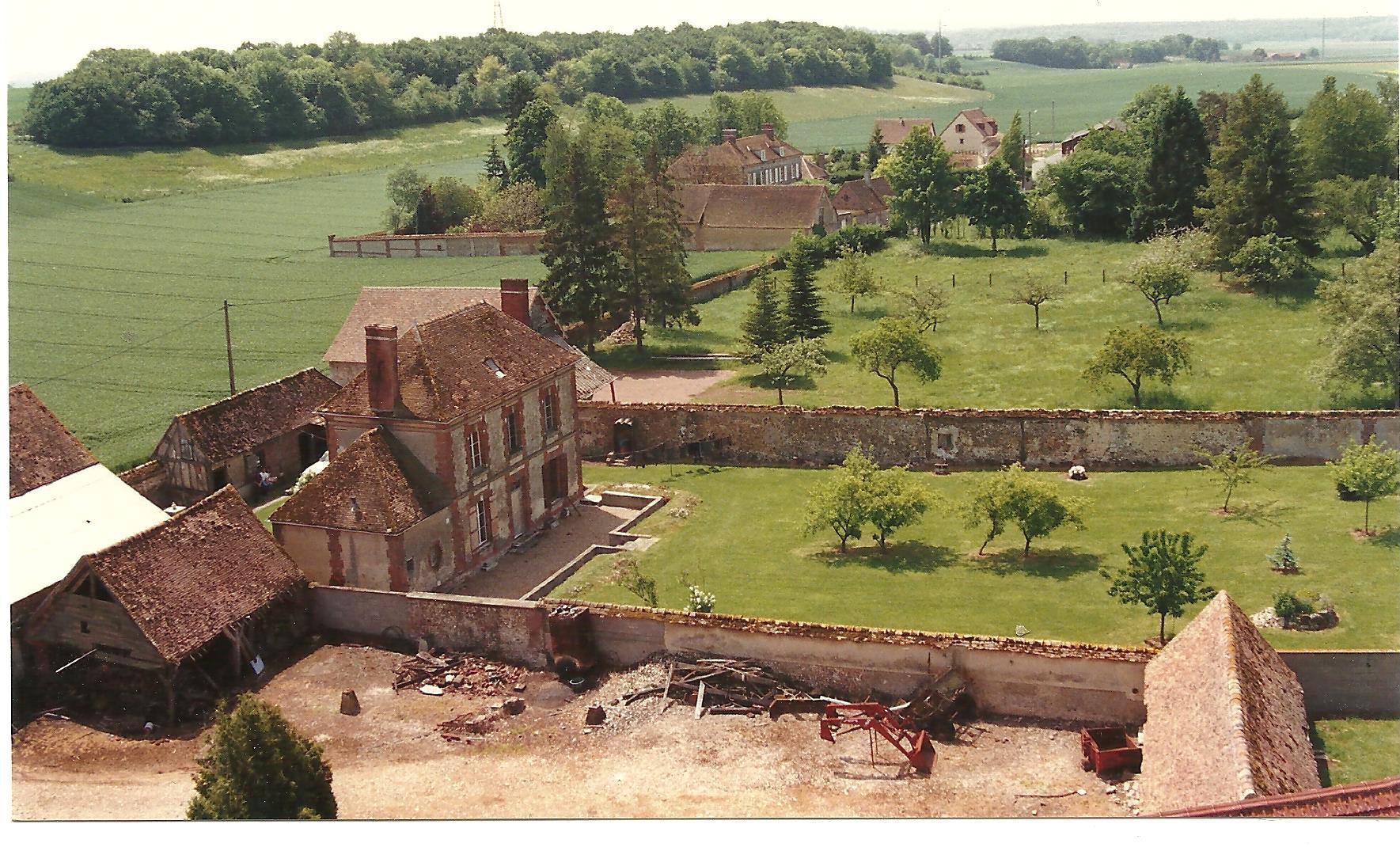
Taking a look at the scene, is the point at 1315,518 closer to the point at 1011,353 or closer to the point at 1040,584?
the point at 1040,584

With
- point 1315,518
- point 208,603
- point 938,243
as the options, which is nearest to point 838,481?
point 1315,518

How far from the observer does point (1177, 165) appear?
265 ft

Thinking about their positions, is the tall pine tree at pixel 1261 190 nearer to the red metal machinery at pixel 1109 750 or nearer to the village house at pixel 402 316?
the village house at pixel 402 316

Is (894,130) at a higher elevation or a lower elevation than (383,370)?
higher

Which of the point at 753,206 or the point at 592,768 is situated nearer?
the point at 592,768

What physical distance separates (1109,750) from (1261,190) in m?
49.7

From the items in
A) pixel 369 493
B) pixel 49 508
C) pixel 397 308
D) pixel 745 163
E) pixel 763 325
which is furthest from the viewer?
pixel 745 163

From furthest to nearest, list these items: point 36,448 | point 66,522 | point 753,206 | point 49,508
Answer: point 753,206, point 36,448, point 49,508, point 66,522

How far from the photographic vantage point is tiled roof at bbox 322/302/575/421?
40.9m

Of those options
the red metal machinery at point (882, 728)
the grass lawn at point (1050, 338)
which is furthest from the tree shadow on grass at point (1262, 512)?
the red metal machinery at point (882, 728)

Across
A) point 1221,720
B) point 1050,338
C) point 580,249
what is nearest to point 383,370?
point 1221,720

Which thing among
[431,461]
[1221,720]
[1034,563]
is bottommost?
[1034,563]

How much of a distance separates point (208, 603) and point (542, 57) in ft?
442

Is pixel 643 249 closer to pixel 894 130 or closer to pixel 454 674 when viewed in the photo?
pixel 454 674
